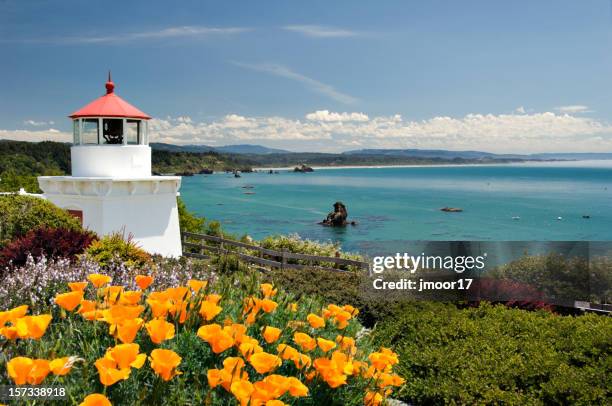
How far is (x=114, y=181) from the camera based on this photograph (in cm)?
1491

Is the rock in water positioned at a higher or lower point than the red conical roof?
lower

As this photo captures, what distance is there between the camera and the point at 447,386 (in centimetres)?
656

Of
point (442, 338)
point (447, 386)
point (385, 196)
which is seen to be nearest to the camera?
point (447, 386)

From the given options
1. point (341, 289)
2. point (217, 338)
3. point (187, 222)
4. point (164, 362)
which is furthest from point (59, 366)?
point (187, 222)

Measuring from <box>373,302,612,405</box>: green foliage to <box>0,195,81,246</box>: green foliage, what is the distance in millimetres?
8614

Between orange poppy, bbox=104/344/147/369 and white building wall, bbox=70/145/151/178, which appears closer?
orange poppy, bbox=104/344/147/369

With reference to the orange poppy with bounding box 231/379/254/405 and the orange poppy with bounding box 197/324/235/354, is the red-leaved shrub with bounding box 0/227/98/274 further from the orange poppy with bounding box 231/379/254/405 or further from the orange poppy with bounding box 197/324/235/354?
the orange poppy with bounding box 231/379/254/405

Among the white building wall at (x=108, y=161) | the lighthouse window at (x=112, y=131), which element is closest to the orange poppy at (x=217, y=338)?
the white building wall at (x=108, y=161)

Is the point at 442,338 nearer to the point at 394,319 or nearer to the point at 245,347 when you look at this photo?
the point at 394,319

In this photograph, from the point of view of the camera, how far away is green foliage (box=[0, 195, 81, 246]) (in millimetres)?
12852

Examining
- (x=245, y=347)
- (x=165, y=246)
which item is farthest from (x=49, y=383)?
(x=165, y=246)

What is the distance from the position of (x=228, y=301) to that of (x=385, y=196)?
139882mm

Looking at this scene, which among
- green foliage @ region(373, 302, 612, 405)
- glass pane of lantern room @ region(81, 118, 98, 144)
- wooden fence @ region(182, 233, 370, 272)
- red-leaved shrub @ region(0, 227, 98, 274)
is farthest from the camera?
glass pane of lantern room @ region(81, 118, 98, 144)

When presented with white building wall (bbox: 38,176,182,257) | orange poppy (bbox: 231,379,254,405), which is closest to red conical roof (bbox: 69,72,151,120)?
white building wall (bbox: 38,176,182,257)
